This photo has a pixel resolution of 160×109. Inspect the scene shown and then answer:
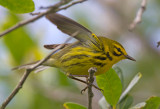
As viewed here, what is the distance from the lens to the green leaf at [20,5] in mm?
2809

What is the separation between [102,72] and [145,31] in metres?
4.78

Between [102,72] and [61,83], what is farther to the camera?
[61,83]

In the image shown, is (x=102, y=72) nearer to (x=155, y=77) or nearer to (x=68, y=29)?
(x=68, y=29)

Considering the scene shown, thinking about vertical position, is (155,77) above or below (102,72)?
below

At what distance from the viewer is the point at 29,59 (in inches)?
225

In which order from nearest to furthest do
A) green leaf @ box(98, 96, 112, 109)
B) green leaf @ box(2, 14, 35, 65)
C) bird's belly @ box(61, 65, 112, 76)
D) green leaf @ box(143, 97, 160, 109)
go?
green leaf @ box(143, 97, 160, 109), green leaf @ box(98, 96, 112, 109), bird's belly @ box(61, 65, 112, 76), green leaf @ box(2, 14, 35, 65)

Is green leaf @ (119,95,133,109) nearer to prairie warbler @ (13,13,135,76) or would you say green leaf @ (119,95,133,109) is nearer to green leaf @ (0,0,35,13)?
prairie warbler @ (13,13,135,76)

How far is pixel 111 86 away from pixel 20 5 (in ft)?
4.05

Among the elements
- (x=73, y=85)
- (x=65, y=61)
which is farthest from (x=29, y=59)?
(x=65, y=61)

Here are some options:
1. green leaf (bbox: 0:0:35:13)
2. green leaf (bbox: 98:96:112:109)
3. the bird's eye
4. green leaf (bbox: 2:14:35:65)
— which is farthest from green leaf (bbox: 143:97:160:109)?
green leaf (bbox: 2:14:35:65)

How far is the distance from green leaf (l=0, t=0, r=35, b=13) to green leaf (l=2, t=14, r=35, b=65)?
2.83 metres

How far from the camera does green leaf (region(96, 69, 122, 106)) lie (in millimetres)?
3336

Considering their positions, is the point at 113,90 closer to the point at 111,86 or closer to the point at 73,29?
the point at 111,86

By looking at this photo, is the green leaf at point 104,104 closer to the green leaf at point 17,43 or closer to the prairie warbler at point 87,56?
the prairie warbler at point 87,56
